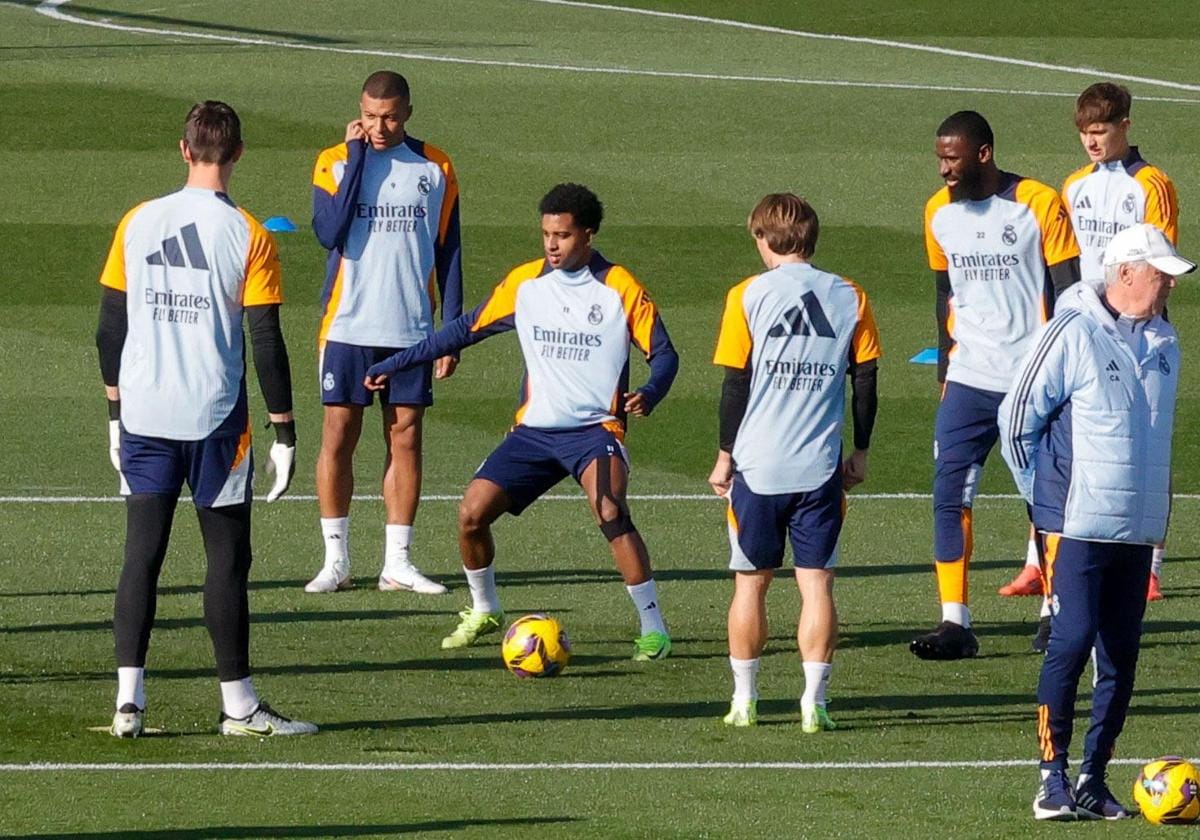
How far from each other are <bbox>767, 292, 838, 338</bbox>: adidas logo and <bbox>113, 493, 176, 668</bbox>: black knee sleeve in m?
2.28

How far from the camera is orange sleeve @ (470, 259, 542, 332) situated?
396 inches

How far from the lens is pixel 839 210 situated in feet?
79.2

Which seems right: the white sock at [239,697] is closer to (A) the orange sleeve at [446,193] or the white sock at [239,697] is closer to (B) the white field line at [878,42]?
(A) the orange sleeve at [446,193]

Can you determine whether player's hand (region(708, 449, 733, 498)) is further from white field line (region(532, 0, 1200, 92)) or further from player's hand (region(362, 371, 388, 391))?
white field line (region(532, 0, 1200, 92))

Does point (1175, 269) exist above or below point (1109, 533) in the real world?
above

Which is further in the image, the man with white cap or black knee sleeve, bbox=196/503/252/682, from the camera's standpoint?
black knee sleeve, bbox=196/503/252/682

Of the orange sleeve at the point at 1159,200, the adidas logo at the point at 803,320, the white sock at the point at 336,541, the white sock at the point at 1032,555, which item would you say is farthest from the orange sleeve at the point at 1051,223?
the white sock at the point at 336,541

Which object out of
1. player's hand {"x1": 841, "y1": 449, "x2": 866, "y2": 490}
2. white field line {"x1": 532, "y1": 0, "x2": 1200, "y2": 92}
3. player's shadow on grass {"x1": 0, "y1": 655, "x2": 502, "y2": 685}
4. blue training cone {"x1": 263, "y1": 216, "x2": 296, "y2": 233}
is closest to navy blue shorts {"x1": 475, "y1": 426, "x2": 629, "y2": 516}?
player's shadow on grass {"x1": 0, "y1": 655, "x2": 502, "y2": 685}

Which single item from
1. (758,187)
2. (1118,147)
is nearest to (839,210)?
(758,187)

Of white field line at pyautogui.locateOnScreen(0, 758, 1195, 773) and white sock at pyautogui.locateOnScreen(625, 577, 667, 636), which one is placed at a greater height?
white sock at pyautogui.locateOnScreen(625, 577, 667, 636)

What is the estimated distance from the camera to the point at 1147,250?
7.35 meters

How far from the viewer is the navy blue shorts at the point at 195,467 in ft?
28.2

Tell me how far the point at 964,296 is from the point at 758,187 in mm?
14712

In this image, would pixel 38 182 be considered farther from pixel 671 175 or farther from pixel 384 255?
pixel 384 255
